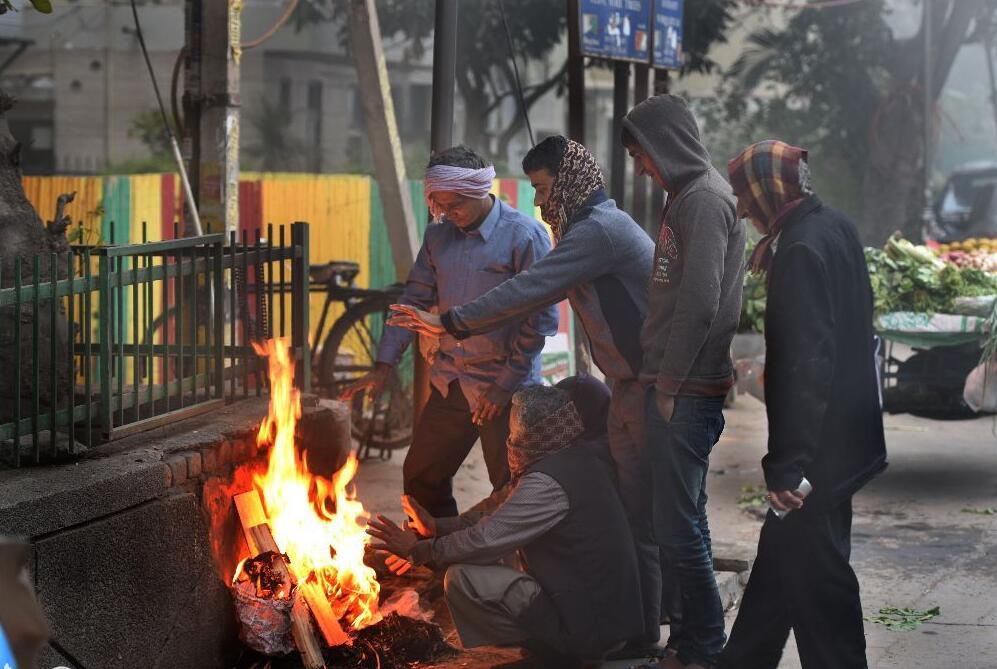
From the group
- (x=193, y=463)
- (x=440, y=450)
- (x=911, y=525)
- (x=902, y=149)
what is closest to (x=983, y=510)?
(x=911, y=525)

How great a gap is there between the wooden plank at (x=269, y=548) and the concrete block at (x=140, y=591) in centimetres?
22

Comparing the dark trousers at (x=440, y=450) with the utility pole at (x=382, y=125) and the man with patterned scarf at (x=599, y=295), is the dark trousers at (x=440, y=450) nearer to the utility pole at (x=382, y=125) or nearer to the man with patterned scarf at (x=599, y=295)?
the man with patterned scarf at (x=599, y=295)

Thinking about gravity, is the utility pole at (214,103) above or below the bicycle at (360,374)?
above

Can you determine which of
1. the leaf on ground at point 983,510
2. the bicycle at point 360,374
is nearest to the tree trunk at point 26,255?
the bicycle at point 360,374

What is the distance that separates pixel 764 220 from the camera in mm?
4531

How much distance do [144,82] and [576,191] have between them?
29.1 metres

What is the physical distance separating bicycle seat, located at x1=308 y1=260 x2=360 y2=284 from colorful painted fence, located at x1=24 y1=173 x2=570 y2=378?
104 inches

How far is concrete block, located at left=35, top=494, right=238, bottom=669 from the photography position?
14.0ft

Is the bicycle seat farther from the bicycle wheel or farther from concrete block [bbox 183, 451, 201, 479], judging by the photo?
concrete block [bbox 183, 451, 201, 479]

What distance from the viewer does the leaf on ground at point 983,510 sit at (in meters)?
8.30

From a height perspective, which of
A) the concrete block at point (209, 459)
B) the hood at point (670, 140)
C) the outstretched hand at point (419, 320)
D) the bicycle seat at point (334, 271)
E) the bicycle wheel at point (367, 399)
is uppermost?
the hood at point (670, 140)

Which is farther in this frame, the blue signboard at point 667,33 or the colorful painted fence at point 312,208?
the colorful painted fence at point 312,208

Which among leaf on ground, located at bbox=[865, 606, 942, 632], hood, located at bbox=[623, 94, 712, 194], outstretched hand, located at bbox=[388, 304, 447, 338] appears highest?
hood, located at bbox=[623, 94, 712, 194]

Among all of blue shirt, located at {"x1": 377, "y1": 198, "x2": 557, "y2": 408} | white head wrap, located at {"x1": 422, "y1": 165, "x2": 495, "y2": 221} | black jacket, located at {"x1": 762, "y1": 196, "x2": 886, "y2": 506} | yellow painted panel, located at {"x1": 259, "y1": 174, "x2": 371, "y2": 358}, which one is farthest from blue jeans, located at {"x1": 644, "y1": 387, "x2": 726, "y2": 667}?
yellow painted panel, located at {"x1": 259, "y1": 174, "x2": 371, "y2": 358}
